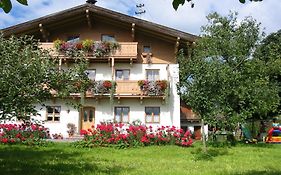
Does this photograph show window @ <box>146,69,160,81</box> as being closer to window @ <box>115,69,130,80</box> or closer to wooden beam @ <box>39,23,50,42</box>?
window @ <box>115,69,130,80</box>

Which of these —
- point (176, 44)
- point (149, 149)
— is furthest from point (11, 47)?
point (176, 44)

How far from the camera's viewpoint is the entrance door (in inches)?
1171

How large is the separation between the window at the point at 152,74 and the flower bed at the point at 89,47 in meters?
3.30

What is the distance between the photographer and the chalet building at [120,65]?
28.6 metres

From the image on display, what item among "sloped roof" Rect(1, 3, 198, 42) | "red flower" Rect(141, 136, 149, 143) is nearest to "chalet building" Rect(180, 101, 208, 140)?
"sloped roof" Rect(1, 3, 198, 42)

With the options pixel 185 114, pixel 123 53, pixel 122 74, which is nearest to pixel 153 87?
pixel 122 74

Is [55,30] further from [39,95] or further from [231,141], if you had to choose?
[39,95]

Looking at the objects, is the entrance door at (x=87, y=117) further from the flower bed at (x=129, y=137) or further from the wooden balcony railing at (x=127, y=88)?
the flower bed at (x=129, y=137)

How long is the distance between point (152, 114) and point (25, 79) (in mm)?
19282

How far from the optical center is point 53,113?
29.5 meters

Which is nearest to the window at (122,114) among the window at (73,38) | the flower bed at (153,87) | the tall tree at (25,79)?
the flower bed at (153,87)

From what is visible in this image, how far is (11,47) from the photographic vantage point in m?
11.4

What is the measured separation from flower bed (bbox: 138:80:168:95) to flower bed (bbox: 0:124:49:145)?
29.9 ft

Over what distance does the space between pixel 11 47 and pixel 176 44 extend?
19.2 meters
